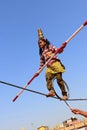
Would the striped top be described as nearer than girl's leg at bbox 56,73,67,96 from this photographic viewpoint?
Yes

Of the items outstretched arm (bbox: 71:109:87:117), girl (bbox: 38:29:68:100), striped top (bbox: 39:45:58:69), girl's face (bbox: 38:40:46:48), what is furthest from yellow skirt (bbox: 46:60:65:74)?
outstretched arm (bbox: 71:109:87:117)

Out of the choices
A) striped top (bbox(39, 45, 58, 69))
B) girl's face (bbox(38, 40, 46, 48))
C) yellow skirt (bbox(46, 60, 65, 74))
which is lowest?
yellow skirt (bbox(46, 60, 65, 74))

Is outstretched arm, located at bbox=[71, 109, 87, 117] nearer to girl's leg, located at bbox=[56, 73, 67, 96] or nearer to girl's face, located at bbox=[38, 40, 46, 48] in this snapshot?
girl's leg, located at bbox=[56, 73, 67, 96]

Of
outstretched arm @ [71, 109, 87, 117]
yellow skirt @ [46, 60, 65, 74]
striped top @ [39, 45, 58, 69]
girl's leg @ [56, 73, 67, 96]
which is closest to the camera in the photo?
outstretched arm @ [71, 109, 87, 117]

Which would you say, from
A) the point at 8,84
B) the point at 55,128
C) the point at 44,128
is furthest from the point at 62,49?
the point at 44,128

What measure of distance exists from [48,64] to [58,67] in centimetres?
35

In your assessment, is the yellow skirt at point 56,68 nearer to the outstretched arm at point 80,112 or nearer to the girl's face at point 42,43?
the girl's face at point 42,43

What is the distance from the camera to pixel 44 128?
47938 mm

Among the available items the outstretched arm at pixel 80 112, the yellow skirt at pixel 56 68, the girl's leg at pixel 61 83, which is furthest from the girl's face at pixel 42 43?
the outstretched arm at pixel 80 112

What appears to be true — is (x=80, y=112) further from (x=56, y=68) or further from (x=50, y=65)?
(x=50, y=65)

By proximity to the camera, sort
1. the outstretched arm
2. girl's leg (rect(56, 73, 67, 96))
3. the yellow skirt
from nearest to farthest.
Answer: the outstretched arm, the yellow skirt, girl's leg (rect(56, 73, 67, 96))

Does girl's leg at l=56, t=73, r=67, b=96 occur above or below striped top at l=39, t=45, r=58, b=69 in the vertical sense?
below

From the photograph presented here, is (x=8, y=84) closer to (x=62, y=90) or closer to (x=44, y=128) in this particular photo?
(x=62, y=90)

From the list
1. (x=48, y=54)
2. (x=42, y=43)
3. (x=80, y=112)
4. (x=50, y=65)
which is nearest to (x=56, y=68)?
(x=50, y=65)
